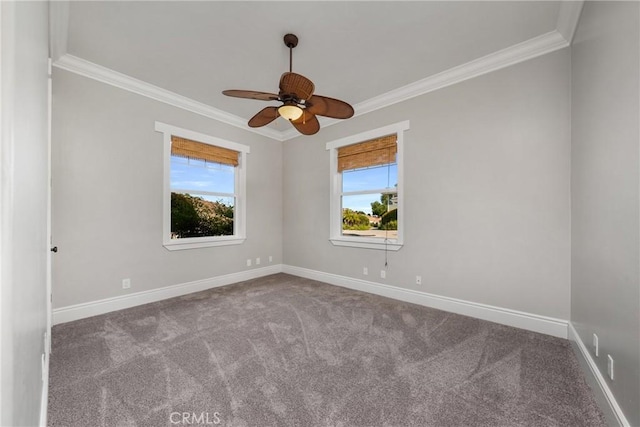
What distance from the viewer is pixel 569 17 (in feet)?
7.02

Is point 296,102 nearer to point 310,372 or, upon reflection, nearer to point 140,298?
point 310,372

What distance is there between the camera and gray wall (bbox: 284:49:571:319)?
242 cm

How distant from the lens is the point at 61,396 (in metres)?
1.60

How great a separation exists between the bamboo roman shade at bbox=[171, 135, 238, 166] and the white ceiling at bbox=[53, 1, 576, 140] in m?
0.74

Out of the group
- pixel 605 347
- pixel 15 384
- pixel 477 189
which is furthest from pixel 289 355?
pixel 477 189

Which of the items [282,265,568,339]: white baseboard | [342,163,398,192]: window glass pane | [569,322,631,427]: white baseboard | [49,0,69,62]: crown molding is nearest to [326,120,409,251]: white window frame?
[342,163,398,192]: window glass pane

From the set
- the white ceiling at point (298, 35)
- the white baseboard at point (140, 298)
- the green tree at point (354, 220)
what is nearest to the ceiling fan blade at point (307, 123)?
the white ceiling at point (298, 35)

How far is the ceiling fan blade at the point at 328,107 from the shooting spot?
7.32 feet

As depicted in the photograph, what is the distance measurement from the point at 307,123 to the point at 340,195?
1.77m

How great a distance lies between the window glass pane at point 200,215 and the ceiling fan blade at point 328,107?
2.42m

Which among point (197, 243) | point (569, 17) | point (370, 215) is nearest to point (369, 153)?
point (370, 215)

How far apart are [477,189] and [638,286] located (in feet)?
5.77

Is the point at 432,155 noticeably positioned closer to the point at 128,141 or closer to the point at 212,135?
the point at 212,135

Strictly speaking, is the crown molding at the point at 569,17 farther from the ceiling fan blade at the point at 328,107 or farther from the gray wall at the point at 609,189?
the ceiling fan blade at the point at 328,107
